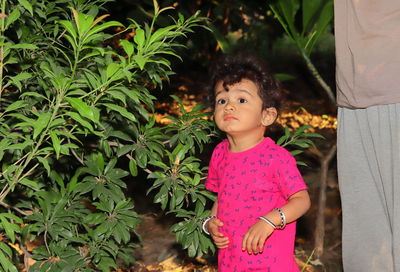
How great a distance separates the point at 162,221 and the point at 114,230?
1879 mm

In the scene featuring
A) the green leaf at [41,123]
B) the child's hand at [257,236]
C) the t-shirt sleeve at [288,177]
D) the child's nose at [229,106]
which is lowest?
the child's hand at [257,236]

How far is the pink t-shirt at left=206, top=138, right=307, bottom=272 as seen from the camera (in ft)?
8.02

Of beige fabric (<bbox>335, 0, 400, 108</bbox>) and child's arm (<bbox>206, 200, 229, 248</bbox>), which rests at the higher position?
beige fabric (<bbox>335, 0, 400, 108</bbox>)

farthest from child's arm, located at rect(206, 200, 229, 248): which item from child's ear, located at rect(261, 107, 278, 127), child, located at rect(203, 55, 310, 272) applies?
child's ear, located at rect(261, 107, 278, 127)

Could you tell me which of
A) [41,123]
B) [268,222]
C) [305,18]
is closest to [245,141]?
[268,222]

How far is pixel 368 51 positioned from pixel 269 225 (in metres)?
0.74

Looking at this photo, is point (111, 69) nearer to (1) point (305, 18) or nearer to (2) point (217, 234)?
(2) point (217, 234)

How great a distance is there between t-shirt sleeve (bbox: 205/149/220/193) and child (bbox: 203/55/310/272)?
94 millimetres

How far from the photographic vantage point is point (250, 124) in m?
2.49

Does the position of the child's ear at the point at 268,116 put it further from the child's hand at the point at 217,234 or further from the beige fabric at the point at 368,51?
the child's hand at the point at 217,234

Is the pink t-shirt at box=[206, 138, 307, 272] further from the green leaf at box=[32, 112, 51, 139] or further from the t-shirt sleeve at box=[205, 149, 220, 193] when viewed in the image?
the green leaf at box=[32, 112, 51, 139]

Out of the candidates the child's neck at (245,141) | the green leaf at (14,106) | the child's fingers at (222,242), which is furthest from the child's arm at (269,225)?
the green leaf at (14,106)

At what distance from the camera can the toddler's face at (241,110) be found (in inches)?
97.5

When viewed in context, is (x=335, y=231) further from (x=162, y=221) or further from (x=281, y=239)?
(x=281, y=239)
